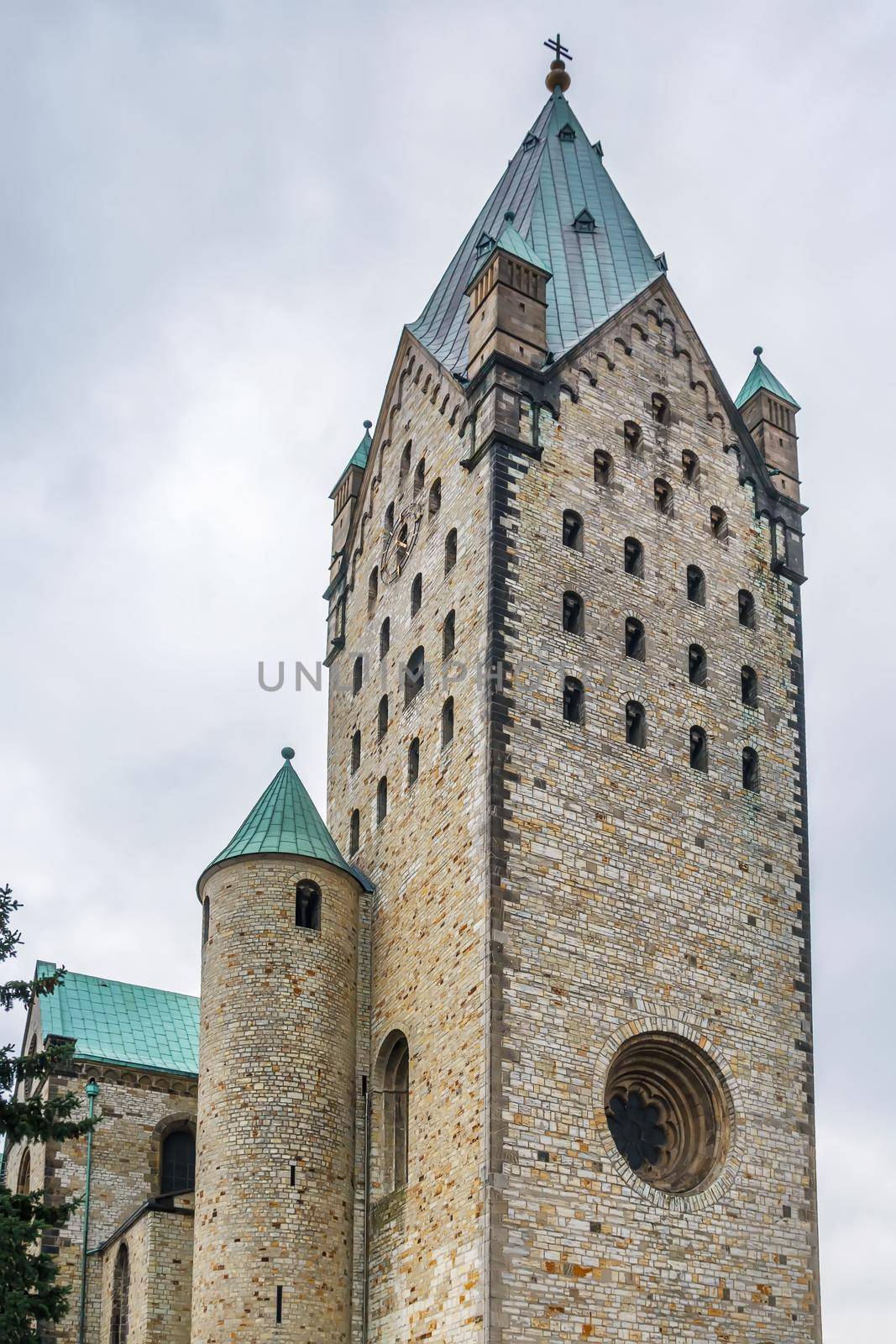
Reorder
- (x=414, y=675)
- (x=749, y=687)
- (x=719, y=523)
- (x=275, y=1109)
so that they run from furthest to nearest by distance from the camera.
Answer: (x=719, y=523), (x=749, y=687), (x=414, y=675), (x=275, y=1109)

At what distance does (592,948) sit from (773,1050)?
465 cm

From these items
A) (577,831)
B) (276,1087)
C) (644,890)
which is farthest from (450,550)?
(276,1087)

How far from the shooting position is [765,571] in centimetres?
3797

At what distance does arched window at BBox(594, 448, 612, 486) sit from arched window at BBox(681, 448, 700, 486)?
90.4 inches

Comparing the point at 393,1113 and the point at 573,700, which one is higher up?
the point at 573,700

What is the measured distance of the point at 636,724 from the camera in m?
34.0

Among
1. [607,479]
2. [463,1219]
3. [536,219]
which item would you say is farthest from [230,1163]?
[536,219]

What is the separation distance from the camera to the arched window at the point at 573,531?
34.6m

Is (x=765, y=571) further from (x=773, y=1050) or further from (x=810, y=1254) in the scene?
(x=810, y=1254)

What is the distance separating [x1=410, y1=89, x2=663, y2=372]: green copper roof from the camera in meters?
38.6

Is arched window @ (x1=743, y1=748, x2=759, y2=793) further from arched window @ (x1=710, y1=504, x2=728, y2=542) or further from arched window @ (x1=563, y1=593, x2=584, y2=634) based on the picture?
arched window @ (x1=710, y1=504, x2=728, y2=542)

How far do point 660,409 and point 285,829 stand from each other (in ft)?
40.7

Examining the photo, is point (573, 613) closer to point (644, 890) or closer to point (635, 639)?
point (635, 639)

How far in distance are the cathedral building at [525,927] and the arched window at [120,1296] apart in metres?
0.10
